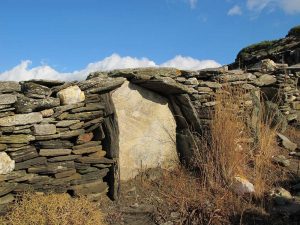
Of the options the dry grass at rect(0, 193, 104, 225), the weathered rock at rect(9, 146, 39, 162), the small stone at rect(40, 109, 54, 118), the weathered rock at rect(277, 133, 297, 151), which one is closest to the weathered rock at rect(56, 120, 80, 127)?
the small stone at rect(40, 109, 54, 118)

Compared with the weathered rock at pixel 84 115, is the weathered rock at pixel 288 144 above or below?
below

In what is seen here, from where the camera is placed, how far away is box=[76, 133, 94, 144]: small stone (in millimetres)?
5203

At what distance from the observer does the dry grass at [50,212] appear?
14.1ft

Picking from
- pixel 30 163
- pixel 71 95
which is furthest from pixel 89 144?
pixel 30 163

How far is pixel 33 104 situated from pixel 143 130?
1835 millimetres

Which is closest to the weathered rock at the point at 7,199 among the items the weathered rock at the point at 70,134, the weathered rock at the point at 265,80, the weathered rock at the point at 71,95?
the weathered rock at the point at 70,134

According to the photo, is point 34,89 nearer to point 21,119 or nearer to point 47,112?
point 47,112

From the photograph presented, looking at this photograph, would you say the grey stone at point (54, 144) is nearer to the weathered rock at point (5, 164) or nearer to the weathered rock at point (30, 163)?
the weathered rock at point (30, 163)

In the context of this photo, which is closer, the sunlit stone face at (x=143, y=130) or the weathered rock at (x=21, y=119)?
the weathered rock at (x=21, y=119)

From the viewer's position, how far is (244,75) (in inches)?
288

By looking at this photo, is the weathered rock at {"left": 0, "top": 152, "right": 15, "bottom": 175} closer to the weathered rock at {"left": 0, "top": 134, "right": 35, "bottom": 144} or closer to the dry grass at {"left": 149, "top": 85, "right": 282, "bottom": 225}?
the weathered rock at {"left": 0, "top": 134, "right": 35, "bottom": 144}

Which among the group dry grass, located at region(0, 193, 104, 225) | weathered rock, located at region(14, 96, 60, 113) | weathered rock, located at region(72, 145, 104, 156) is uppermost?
weathered rock, located at region(14, 96, 60, 113)

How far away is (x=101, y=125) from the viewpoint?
5.49m

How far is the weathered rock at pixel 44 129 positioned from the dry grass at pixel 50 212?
0.72m
